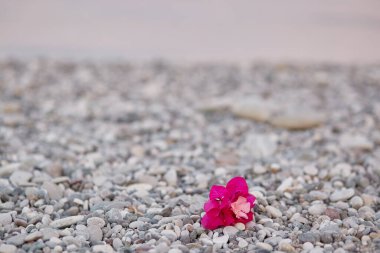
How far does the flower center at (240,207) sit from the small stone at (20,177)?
1.69 m

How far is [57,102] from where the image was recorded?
22.3 feet

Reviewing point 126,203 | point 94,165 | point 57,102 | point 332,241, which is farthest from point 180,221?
point 57,102

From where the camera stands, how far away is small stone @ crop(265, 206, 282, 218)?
3.21 metres

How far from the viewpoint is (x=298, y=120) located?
5.67 m

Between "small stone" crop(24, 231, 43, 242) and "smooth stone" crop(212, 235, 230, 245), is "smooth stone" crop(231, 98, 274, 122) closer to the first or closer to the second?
"smooth stone" crop(212, 235, 230, 245)

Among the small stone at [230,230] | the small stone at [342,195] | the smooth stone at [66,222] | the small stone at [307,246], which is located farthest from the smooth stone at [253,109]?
the smooth stone at [66,222]

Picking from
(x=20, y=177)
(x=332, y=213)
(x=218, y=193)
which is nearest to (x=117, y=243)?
(x=218, y=193)

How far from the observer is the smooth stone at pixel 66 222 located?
3014 millimetres

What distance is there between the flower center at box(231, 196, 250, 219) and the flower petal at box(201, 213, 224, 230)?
Answer: 4.2 inches

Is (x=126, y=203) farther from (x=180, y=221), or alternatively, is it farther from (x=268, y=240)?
(x=268, y=240)

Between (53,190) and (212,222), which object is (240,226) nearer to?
(212,222)

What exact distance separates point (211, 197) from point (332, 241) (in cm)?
76

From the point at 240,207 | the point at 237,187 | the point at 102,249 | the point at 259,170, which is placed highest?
the point at 259,170

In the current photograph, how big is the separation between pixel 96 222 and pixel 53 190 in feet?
2.17
